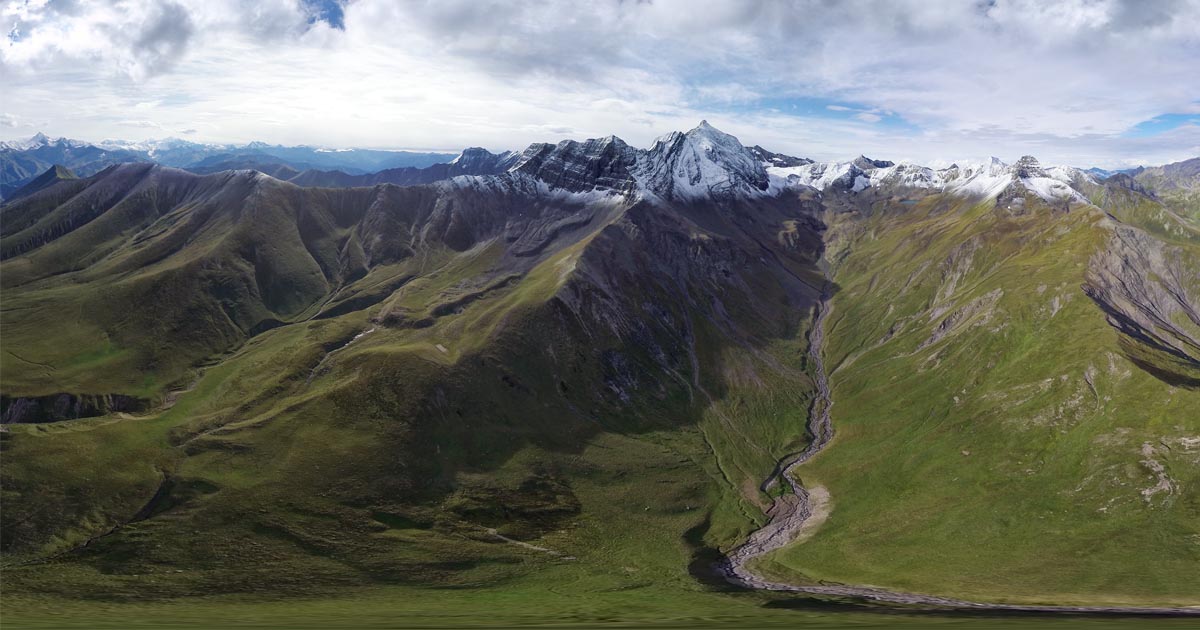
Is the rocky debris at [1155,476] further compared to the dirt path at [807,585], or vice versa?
the rocky debris at [1155,476]

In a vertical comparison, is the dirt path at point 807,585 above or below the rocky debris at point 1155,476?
below

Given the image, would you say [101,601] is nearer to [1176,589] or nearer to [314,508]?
[314,508]

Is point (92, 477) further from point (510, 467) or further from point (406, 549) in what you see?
point (510, 467)

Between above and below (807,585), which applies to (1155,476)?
above

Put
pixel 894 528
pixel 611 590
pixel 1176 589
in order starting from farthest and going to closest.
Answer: pixel 894 528
pixel 611 590
pixel 1176 589

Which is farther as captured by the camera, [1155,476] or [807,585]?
[1155,476]

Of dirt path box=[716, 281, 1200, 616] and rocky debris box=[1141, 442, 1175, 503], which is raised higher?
rocky debris box=[1141, 442, 1175, 503]

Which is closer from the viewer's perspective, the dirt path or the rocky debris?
the dirt path

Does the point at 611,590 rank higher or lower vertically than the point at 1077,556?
lower

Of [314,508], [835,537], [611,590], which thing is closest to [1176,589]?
[835,537]

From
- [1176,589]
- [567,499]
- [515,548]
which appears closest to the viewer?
[1176,589]

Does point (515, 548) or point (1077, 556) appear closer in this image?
point (1077, 556)
